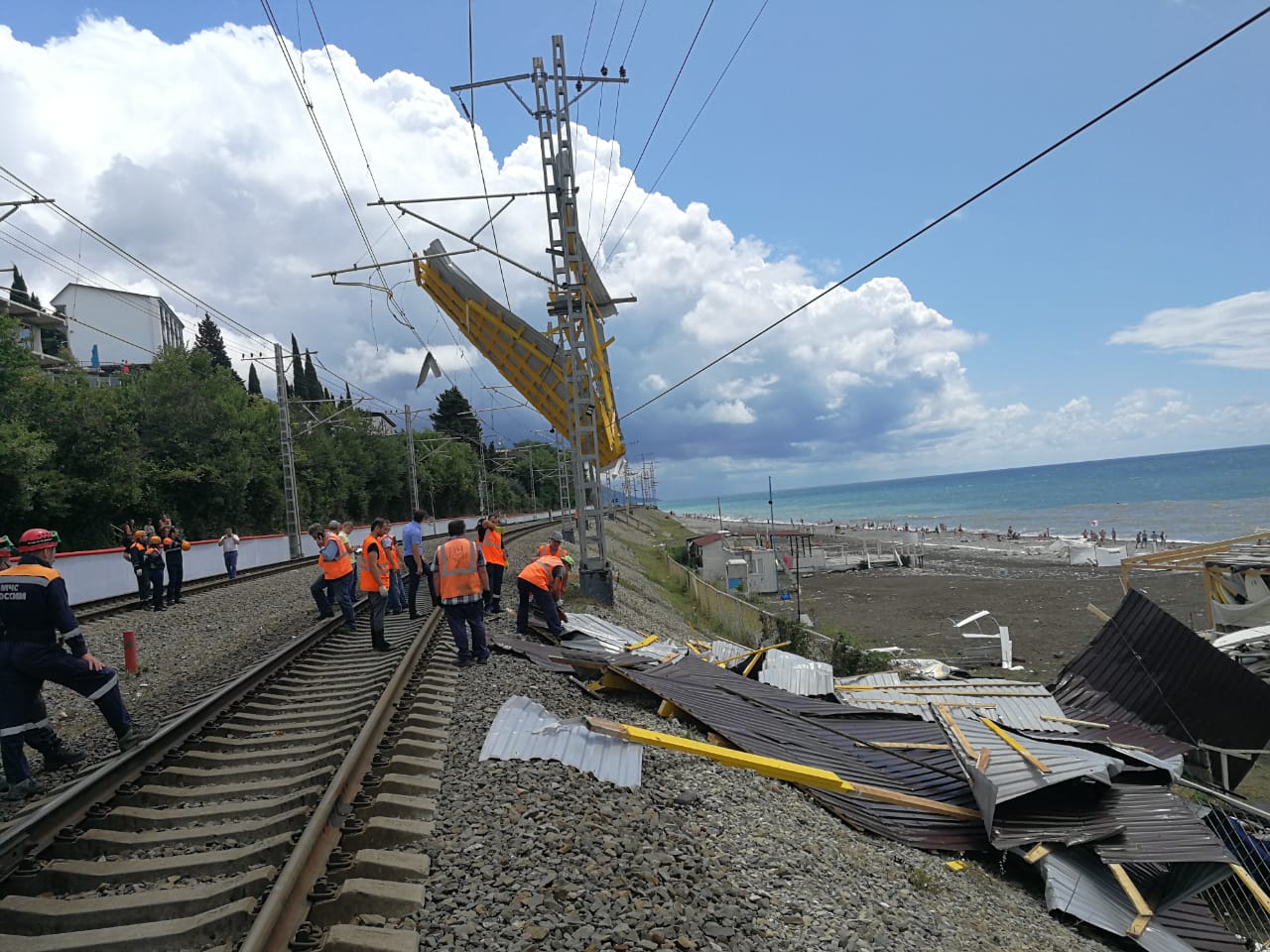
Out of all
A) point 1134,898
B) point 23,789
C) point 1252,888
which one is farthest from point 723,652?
point 23,789

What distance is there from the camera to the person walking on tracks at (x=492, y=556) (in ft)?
40.0

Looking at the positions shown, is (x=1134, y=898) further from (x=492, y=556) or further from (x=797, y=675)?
(x=492, y=556)

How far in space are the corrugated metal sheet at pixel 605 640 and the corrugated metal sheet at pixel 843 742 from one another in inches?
A: 43.4

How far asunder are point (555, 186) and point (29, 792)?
12.2 meters

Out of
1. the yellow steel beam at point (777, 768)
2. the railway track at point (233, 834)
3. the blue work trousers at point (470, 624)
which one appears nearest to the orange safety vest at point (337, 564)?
the blue work trousers at point (470, 624)

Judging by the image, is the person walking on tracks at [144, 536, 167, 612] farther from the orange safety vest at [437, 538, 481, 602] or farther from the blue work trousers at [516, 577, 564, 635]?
the orange safety vest at [437, 538, 481, 602]

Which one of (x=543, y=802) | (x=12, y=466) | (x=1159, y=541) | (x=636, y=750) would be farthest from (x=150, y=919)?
(x=1159, y=541)

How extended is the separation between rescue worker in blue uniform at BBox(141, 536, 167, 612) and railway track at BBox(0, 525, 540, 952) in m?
8.94

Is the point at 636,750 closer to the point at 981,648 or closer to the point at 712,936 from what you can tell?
the point at 712,936

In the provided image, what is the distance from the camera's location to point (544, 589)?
10555 mm

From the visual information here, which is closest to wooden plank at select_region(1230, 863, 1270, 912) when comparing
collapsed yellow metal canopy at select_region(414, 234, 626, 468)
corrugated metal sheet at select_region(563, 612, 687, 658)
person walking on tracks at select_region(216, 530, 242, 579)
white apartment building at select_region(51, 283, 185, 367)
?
corrugated metal sheet at select_region(563, 612, 687, 658)

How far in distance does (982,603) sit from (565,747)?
28.8 metres

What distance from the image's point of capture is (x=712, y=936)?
3.45 m

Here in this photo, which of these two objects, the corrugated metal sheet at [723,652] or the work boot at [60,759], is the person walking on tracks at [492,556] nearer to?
the corrugated metal sheet at [723,652]
